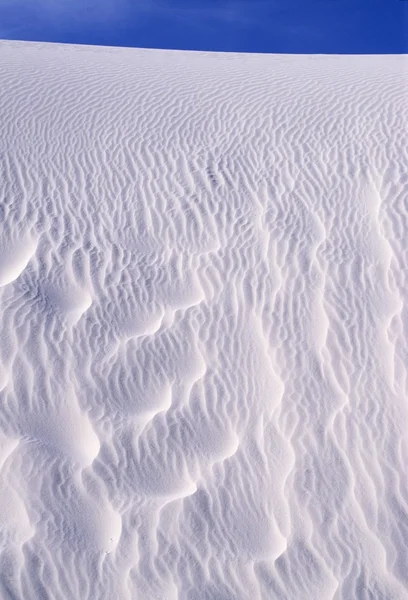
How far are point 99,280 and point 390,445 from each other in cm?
252

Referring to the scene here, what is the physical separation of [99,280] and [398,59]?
8.61 m

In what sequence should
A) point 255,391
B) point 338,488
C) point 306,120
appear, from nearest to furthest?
1. point 338,488
2. point 255,391
3. point 306,120

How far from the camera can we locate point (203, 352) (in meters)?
4.44

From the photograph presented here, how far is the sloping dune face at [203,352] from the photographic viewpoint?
3369 millimetres

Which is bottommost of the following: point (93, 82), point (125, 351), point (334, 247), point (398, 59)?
point (125, 351)

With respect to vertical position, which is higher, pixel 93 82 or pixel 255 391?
pixel 93 82

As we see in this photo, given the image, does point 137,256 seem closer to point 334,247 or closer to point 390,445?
point 334,247

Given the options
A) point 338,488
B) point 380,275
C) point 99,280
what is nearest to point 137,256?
point 99,280

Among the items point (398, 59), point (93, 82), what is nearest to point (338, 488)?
point (93, 82)

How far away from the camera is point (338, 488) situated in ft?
12.1

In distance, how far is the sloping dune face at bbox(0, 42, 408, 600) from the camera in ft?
11.1

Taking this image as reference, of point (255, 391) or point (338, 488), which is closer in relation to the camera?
point (338, 488)

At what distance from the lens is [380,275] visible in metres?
5.00

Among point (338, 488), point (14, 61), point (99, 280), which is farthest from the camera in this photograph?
point (14, 61)
